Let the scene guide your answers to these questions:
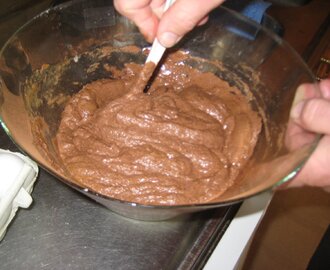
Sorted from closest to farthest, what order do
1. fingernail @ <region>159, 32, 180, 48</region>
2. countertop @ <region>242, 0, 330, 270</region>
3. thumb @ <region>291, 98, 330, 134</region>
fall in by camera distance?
thumb @ <region>291, 98, 330, 134</region>
fingernail @ <region>159, 32, 180, 48</region>
countertop @ <region>242, 0, 330, 270</region>

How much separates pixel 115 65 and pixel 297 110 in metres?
0.69

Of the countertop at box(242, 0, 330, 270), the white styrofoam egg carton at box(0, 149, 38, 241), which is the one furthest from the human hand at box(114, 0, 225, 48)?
the countertop at box(242, 0, 330, 270)

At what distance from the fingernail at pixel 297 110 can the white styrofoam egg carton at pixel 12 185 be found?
2.51 ft

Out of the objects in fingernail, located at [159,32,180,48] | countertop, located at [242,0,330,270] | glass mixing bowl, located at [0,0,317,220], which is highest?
fingernail, located at [159,32,180,48]

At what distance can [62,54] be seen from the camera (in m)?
1.24

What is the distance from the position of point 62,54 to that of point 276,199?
158cm

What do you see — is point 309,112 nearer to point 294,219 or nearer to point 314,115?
point 314,115

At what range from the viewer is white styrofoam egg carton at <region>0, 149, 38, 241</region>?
3.24 ft

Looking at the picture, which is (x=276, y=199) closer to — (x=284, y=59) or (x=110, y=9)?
(x=284, y=59)

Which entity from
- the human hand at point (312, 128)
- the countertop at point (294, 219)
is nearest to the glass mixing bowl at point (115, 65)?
the human hand at point (312, 128)

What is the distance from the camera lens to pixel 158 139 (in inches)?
45.6

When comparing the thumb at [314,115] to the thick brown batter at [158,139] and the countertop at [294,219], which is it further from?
the countertop at [294,219]

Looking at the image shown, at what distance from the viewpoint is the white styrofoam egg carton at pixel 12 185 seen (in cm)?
99

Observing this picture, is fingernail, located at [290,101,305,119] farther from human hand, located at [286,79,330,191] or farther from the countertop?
the countertop
